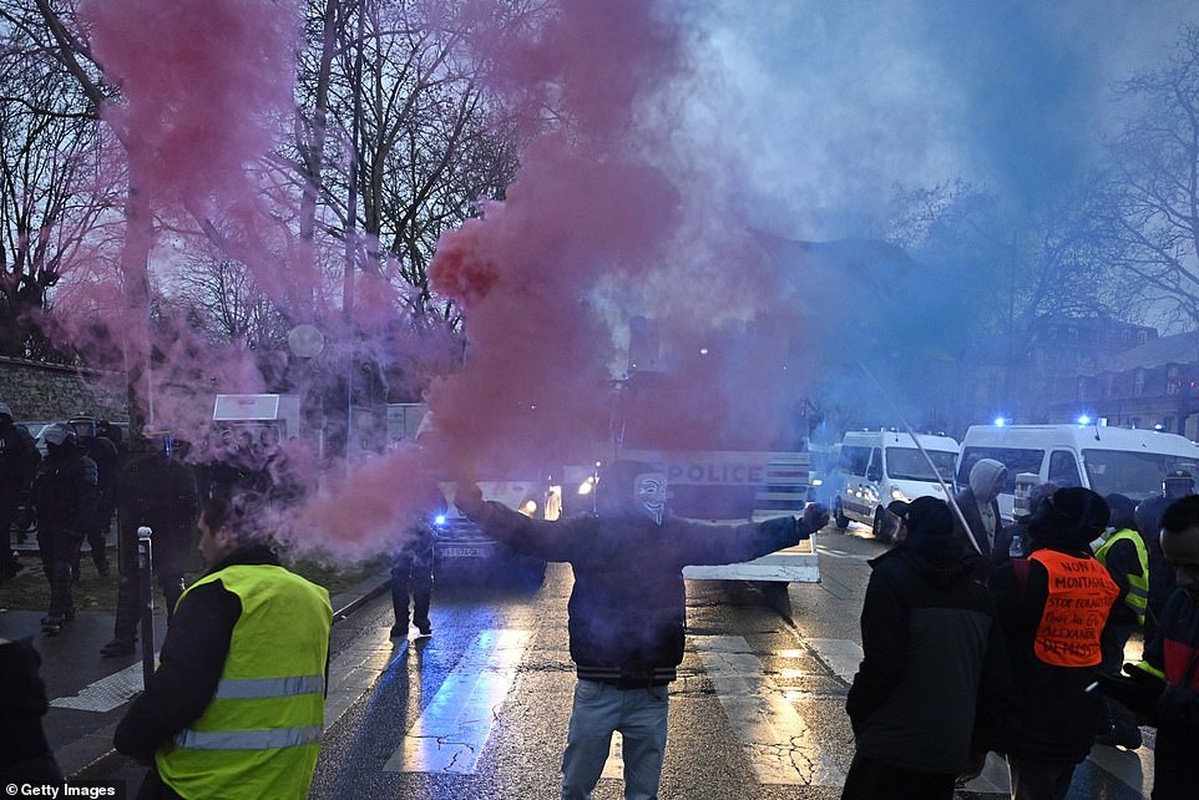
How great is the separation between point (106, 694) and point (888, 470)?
15.8 meters

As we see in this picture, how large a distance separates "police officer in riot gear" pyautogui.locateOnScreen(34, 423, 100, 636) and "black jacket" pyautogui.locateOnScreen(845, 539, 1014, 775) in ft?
26.4

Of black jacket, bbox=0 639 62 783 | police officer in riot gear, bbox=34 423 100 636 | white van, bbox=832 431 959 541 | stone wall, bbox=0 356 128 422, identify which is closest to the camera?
black jacket, bbox=0 639 62 783

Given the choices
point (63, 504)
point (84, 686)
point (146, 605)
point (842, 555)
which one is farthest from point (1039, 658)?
point (842, 555)

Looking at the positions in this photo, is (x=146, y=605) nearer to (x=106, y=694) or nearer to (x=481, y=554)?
(x=106, y=694)

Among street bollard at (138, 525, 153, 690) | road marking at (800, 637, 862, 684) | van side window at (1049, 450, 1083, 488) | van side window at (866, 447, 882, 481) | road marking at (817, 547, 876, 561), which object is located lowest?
road marking at (817, 547, 876, 561)

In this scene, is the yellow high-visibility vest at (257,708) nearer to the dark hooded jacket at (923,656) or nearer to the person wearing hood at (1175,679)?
the dark hooded jacket at (923,656)

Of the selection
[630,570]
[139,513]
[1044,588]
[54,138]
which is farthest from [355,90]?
[1044,588]

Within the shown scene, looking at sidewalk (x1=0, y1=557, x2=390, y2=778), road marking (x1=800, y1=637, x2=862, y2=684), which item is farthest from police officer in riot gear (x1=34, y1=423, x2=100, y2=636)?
road marking (x1=800, y1=637, x2=862, y2=684)

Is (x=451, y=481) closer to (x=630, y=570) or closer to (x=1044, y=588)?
(x=630, y=570)

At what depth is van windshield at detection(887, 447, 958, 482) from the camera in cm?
1831

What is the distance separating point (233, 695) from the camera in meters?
2.62

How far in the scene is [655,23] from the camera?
5.77 metres

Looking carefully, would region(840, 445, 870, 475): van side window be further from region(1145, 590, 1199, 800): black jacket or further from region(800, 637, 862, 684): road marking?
region(1145, 590, 1199, 800): black jacket

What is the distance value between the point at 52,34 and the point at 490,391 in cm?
792
